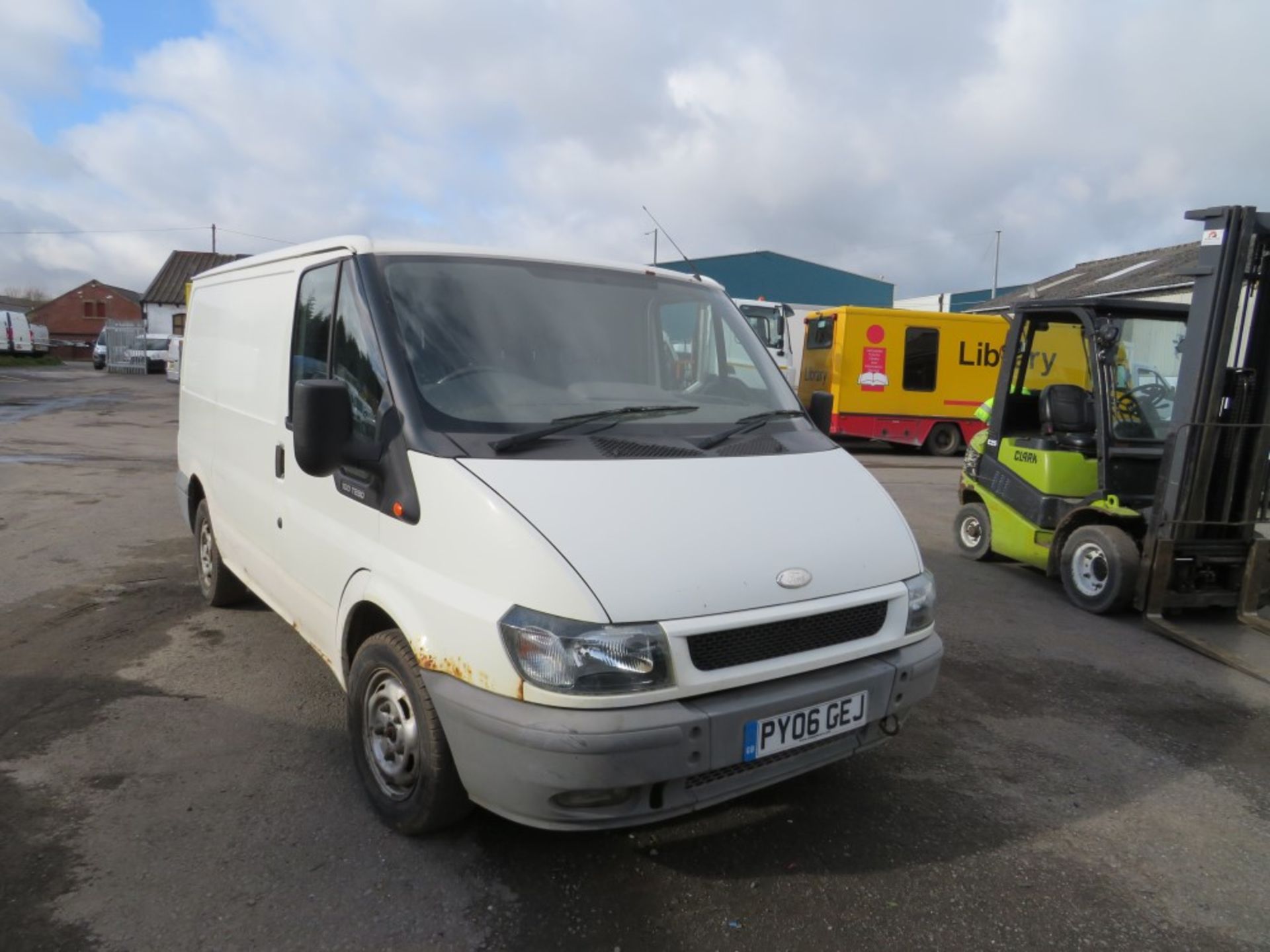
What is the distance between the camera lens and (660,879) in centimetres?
284

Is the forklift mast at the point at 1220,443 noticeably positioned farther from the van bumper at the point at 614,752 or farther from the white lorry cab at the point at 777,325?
the white lorry cab at the point at 777,325

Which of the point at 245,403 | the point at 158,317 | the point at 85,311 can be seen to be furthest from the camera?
the point at 85,311

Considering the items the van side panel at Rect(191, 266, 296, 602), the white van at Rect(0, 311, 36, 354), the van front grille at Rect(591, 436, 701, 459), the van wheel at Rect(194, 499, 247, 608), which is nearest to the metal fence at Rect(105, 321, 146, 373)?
the white van at Rect(0, 311, 36, 354)

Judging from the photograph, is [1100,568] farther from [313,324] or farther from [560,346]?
[313,324]

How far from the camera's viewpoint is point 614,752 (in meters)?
2.40

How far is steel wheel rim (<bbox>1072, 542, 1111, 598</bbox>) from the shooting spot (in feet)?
19.9

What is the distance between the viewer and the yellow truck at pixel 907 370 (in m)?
16.3

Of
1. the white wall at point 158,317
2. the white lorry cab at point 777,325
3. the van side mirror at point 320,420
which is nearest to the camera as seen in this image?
the van side mirror at point 320,420

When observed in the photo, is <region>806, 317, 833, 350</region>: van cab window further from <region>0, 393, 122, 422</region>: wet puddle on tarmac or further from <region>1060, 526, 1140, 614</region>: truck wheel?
<region>0, 393, 122, 422</region>: wet puddle on tarmac

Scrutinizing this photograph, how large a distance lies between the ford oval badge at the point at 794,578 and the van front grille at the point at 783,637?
0.11 meters

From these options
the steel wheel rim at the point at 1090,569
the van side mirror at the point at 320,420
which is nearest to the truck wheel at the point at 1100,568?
the steel wheel rim at the point at 1090,569

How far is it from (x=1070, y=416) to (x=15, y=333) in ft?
162

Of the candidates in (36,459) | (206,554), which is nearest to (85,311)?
(36,459)

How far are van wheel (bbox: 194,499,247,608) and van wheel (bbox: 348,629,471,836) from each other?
2.54 metres
